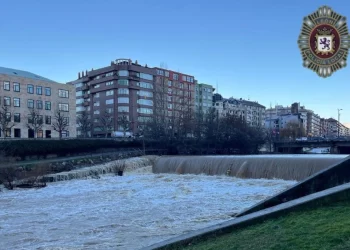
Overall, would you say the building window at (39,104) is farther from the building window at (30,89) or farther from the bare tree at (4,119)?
the bare tree at (4,119)

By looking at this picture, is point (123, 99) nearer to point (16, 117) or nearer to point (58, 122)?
point (58, 122)

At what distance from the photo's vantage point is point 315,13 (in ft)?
24.3

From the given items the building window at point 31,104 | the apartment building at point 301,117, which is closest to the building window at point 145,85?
the building window at point 31,104

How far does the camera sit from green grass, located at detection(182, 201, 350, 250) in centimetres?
512

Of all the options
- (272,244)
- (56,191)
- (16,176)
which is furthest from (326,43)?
(16,176)

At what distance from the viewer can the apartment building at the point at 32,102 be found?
178 ft

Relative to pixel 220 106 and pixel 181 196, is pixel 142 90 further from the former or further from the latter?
pixel 181 196

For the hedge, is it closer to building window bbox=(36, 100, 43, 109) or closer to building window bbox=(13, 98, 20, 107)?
building window bbox=(36, 100, 43, 109)

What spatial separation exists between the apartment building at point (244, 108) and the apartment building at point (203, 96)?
27.2ft

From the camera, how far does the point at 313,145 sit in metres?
64.5

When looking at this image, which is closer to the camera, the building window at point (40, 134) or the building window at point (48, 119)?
the building window at point (40, 134)

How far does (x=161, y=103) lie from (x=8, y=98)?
26.9m

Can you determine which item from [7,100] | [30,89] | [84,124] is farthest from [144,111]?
[7,100]

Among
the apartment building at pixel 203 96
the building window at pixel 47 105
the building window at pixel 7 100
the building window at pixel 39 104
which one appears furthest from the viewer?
the apartment building at pixel 203 96
